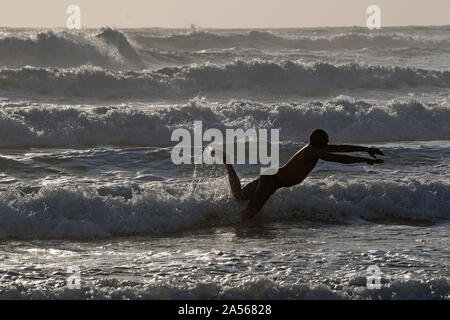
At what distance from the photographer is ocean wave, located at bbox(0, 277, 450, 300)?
26.7ft

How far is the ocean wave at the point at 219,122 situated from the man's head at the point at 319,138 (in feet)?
25.3

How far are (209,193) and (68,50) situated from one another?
60.1 ft

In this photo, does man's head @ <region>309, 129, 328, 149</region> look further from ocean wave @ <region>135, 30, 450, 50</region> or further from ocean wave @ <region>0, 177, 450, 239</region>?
ocean wave @ <region>135, 30, 450, 50</region>

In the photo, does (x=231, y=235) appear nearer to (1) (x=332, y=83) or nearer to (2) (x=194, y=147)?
(2) (x=194, y=147)

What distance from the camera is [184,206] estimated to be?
39.8 ft

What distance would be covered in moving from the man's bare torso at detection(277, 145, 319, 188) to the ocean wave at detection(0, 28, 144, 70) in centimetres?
1837

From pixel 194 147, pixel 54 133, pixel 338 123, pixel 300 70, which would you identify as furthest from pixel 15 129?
pixel 300 70

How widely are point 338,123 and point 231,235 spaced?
390 inches

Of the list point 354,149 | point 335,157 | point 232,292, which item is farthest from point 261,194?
point 232,292
